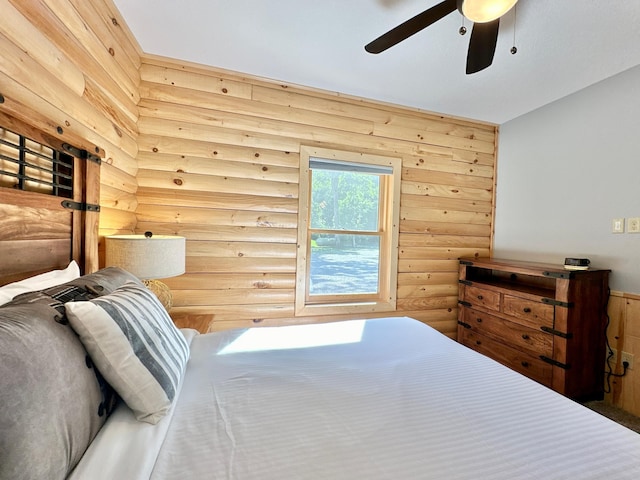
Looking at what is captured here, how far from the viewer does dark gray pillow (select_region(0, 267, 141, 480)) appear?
48cm

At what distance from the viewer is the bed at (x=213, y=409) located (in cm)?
60

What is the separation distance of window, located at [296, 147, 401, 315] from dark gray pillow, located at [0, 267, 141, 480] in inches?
76.4

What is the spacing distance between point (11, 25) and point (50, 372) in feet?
4.07

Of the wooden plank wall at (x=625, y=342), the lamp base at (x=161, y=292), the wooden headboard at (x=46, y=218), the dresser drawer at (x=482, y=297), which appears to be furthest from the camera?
the dresser drawer at (x=482, y=297)

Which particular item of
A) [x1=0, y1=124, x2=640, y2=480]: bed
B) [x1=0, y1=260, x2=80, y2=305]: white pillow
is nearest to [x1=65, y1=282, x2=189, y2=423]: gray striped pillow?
[x1=0, y1=124, x2=640, y2=480]: bed

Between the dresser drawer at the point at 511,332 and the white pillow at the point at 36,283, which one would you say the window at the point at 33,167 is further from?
the dresser drawer at the point at 511,332

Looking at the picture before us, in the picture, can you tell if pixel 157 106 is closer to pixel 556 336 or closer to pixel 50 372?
pixel 50 372

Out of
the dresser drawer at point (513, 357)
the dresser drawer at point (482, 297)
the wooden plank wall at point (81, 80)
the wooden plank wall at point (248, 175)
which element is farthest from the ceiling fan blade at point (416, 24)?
the dresser drawer at point (513, 357)

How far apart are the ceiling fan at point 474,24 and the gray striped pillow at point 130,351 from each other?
173 centimetres

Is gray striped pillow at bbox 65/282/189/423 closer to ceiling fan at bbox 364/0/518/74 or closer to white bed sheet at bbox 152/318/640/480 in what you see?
white bed sheet at bbox 152/318/640/480

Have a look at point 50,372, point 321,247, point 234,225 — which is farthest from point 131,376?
point 321,247

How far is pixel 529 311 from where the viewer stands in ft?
7.70

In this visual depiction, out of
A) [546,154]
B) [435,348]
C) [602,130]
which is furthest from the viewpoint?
[546,154]

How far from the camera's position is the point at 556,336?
2156 mm
